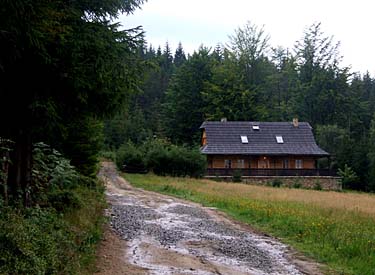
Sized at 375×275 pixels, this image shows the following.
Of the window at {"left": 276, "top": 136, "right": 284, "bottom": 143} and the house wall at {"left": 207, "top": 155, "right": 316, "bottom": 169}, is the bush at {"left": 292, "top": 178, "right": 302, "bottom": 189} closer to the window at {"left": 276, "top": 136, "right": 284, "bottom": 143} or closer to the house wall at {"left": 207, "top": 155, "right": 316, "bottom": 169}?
the house wall at {"left": 207, "top": 155, "right": 316, "bottom": 169}

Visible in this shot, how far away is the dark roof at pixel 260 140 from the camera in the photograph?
1981 inches

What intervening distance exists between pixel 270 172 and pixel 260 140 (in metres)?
5.90

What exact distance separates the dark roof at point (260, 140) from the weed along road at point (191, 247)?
32511 millimetres

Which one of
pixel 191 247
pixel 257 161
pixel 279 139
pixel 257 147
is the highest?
pixel 279 139

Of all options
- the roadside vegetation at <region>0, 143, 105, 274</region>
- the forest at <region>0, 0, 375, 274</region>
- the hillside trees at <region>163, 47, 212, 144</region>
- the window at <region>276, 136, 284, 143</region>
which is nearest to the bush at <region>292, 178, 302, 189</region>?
the window at <region>276, 136, 284, 143</region>

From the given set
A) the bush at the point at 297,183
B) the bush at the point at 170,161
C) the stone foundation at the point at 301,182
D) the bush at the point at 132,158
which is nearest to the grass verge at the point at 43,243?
the bush at the point at 170,161

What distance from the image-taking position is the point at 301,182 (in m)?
45.8

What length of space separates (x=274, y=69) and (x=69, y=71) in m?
62.4

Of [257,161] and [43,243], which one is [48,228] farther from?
[257,161]

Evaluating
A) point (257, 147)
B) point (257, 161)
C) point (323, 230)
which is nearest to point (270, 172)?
point (257, 147)

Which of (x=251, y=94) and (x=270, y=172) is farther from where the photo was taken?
(x=251, y=94)

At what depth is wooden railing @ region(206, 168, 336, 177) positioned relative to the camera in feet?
150

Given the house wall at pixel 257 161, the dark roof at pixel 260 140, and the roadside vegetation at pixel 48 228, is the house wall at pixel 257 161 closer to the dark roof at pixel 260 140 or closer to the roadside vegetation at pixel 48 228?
the dark roof at pixel 260 140

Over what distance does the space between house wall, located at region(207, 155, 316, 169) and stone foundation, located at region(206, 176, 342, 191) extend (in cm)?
498
